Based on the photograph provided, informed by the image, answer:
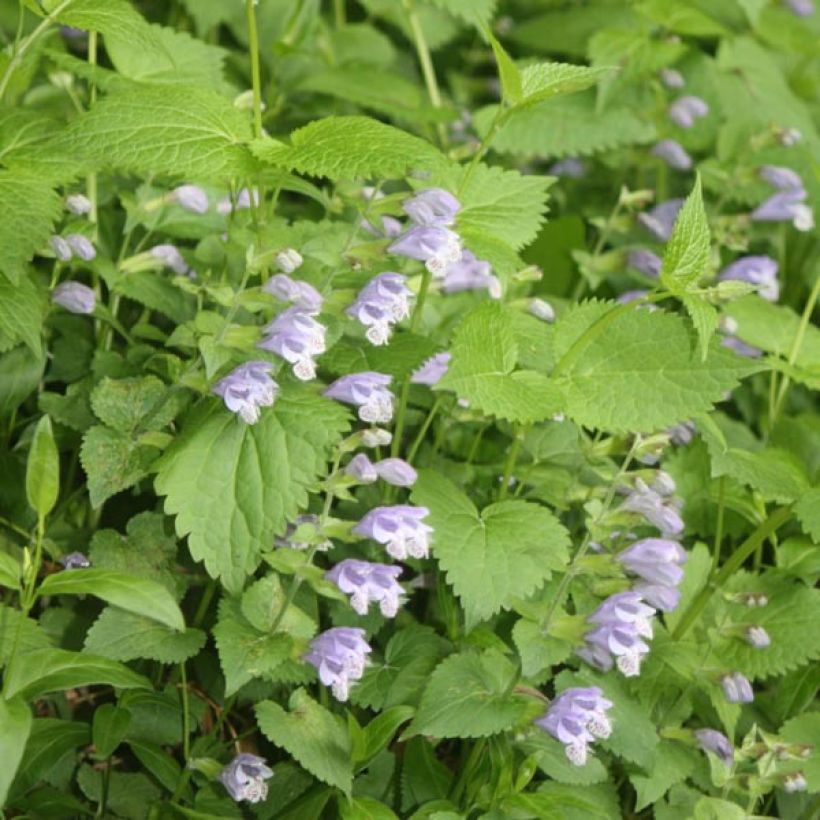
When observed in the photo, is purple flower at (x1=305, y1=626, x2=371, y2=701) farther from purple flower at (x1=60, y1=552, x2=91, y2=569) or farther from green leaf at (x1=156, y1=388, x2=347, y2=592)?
purple flower at (x1=60, y1=552, x2=91, y2=569)

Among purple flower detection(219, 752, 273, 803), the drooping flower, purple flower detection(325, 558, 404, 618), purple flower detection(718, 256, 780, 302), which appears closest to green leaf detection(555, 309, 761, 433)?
purple flower detection(325, 558, 404, 618)

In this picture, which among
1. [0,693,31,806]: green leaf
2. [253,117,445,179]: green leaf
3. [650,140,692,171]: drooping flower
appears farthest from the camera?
[650,140,692,171]: drooping flower

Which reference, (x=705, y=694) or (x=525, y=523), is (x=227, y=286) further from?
(x=705, y=694)

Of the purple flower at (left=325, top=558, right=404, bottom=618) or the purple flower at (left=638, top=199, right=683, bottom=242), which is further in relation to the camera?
the purple flower at (left=638, top=199, right=683, bottom=242)

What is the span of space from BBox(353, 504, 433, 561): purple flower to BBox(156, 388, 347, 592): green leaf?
132mm

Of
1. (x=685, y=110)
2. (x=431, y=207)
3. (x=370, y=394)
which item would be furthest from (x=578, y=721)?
(x=685, y=110)

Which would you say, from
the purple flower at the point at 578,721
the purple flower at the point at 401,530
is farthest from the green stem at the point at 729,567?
the purple flower at the point at 401,530

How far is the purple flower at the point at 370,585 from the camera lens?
2094 mm

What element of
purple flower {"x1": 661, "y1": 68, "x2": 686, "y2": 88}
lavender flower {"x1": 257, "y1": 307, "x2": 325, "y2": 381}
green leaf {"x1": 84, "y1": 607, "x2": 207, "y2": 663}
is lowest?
green leaf {"x1": 84, "y1": 607, "x2": 207, "y2": 663}

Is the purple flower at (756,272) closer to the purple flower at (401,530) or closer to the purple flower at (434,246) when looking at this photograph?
the purple flower at (434,246)

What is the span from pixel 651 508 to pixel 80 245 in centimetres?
116

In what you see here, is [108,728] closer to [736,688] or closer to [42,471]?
[42,471]

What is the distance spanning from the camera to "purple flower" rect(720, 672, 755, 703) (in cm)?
234

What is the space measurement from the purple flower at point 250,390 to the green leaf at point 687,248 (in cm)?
67
